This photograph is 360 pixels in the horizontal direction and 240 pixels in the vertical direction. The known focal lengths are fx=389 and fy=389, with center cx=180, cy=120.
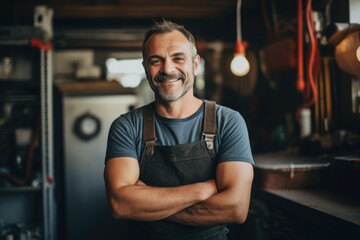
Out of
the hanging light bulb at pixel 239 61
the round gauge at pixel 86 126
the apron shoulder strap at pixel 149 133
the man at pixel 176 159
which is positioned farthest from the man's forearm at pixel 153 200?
the round gauge at pixel 86 126

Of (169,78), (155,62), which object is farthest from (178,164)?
(155,62)

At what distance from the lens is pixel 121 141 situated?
7.57 feet

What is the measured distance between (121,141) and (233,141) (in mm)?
661

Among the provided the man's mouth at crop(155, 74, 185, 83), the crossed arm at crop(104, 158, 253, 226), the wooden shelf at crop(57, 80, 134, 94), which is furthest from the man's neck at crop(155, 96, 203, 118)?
the wooden shelf at crop(57, 80, 134, 94)

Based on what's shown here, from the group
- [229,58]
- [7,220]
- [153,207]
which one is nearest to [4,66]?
[7,220]

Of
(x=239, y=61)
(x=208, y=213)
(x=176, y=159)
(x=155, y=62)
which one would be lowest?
(x=208, y=213)

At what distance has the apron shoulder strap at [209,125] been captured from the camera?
2322 mm

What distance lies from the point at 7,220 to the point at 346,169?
4130 millimetres

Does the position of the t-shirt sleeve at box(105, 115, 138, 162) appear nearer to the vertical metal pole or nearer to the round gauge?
the vertical metal pole

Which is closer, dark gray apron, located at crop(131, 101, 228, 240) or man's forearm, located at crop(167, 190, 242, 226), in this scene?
man's forearm, located at crop(167, 190, 242, 226)

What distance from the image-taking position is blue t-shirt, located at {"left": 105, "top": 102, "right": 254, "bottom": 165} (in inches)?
89.4

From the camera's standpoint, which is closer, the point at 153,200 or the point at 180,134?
the point at 153,200

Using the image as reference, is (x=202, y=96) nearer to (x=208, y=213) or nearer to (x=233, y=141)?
(x=233, y=141)

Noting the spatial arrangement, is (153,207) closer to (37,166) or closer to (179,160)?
(179,160)
